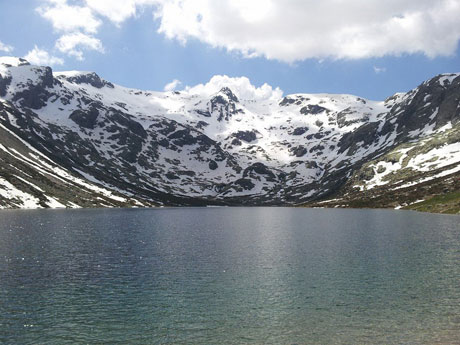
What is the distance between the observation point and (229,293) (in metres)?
43.4

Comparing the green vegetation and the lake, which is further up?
the green vegetation

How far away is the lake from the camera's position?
3148cm

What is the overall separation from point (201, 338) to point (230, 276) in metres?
21.2

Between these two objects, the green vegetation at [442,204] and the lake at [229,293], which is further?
the green vegetation at [442,204]

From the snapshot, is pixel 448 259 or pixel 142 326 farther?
pixel 448 259

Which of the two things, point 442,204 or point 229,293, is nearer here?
point 229,293

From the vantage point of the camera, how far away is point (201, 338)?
30578 millimetres

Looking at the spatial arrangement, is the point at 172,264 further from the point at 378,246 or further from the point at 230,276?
the point at 378,246

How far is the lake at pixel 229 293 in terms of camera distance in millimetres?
31484

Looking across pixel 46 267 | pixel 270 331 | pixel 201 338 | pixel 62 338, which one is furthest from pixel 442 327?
pixel 46 267

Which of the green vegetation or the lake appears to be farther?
the green vegetation

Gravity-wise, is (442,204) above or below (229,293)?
above

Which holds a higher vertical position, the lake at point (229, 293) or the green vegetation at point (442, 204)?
the green vegetation at point (442, 204)

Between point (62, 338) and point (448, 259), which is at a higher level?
point (448, 259)
